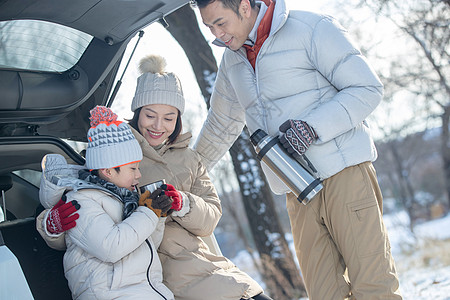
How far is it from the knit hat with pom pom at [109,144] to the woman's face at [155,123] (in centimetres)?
36

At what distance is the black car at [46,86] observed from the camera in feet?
7.84

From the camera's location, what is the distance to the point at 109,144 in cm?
233

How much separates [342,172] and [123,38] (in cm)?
139

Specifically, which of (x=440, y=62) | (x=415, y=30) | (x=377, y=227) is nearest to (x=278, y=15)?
(x=377, y=227)

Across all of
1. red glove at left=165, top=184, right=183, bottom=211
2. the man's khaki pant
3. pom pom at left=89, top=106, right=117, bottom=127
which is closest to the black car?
pom pom at left=89, top=106, right=117, bottom=127

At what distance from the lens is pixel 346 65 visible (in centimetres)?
239

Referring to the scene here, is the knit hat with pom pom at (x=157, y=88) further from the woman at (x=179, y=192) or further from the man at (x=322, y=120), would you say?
the man at (x=322, y=120)

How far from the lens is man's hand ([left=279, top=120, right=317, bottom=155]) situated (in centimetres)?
232

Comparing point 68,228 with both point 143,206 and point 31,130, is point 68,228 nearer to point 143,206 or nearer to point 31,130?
point 143,206

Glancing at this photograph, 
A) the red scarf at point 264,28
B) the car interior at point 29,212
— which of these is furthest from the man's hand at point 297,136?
the car interior at point 29,212

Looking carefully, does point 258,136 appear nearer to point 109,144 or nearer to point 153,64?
point 109,144

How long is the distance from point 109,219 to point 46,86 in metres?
0.91

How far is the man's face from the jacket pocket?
1.02 m

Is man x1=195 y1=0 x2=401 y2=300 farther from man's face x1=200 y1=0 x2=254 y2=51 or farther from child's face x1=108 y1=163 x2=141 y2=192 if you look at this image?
child's face x1=108 y1=163 x2=141 y2=192
